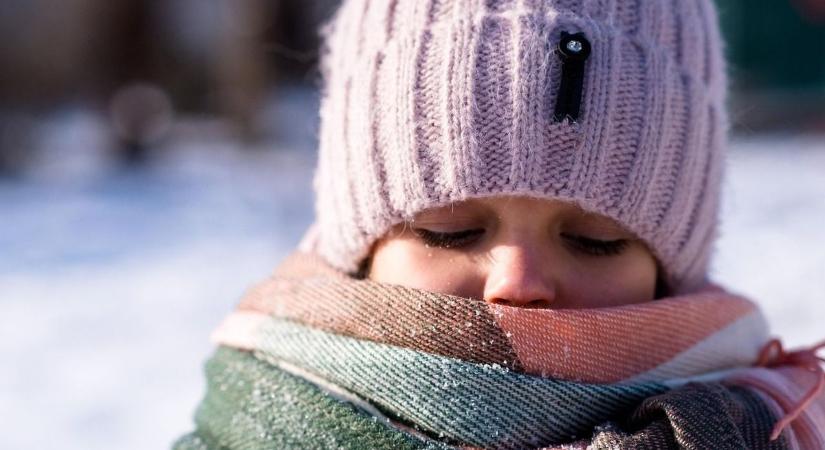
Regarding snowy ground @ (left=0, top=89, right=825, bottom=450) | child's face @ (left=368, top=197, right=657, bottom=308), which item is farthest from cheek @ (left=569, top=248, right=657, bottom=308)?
snowy ground @ (left=0, top=89, right=825, bottom=450)

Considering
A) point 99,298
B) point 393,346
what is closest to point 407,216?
point 393,346

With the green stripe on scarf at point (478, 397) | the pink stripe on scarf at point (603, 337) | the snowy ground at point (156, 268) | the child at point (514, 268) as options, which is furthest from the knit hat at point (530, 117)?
the snowy ground at point (156, 268)

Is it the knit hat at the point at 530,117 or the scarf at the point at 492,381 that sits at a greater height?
the knit hat at the point at 530,117

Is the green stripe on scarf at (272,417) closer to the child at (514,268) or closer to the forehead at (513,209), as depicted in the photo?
the child at (514,268)

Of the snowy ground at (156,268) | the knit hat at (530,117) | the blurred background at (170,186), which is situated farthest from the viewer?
the blurred background at (170,186)

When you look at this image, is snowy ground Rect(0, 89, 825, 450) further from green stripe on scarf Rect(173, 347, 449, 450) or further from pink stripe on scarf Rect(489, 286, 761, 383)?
green stripe on scarf Rect(173, 347, 449, 450)

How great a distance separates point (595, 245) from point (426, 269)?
251 millimetres

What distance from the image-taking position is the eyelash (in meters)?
1.39

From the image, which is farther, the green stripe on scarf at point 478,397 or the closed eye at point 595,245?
the closed eye at point 595,245

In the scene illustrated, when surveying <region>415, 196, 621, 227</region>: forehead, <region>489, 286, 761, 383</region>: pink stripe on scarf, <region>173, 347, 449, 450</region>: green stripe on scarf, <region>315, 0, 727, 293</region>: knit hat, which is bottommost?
<region>173, 347, 449, 450</region>: green stripe on scarf

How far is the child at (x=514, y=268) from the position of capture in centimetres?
127

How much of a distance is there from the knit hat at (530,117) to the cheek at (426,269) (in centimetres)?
4

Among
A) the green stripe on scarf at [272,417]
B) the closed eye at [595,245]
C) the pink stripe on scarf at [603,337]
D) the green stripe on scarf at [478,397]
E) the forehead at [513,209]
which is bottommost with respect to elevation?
the green stripe on scarf at [272,417]

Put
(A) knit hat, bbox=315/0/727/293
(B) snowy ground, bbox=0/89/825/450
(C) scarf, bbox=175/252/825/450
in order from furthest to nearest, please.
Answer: (B) snowy ground, bbox=0/89/825/450
(A) knit hat, bbox=315/0/727/293
(C) scarf, bbox=175/252/825/450
